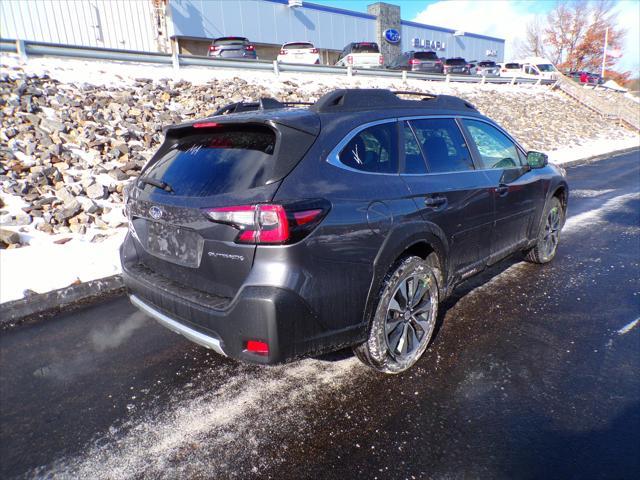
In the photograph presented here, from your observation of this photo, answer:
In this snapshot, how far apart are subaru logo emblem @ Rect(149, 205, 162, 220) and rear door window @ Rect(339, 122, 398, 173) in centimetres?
119

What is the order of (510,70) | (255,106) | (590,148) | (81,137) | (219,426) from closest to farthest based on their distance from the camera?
(219,426)
(255,106)
(81,137)
(590,148)
(510,70)

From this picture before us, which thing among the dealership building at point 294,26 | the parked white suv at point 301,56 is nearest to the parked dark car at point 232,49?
the parked white suv at point 301,56

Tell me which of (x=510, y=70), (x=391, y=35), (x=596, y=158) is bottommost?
(x=596, y=158)

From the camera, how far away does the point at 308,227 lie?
7.87 feet

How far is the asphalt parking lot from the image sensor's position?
2.38 m

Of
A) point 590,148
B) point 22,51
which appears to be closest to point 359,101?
point 22,51

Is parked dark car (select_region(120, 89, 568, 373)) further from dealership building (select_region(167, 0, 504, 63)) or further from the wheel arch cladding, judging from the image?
dealership building (select_region(167, 0, 504, 63))

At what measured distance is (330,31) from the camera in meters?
33.2

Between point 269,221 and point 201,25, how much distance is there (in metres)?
27.6

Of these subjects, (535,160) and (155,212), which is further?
(535,160)

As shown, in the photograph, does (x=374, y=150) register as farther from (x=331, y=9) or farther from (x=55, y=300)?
(x=331, y=9)

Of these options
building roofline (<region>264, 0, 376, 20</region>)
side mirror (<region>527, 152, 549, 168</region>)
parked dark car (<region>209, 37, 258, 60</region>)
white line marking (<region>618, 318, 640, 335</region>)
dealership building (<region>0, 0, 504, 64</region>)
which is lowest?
white line marking (<region>618, 318, 640, 335</region>)

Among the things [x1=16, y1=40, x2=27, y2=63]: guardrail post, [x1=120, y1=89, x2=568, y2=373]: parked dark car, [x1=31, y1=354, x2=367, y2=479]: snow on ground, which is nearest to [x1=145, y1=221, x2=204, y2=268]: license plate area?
[x1=120, y1=89, x2=568, y2=373]: parked dark car

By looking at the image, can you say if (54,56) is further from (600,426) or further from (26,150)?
(600,426)
